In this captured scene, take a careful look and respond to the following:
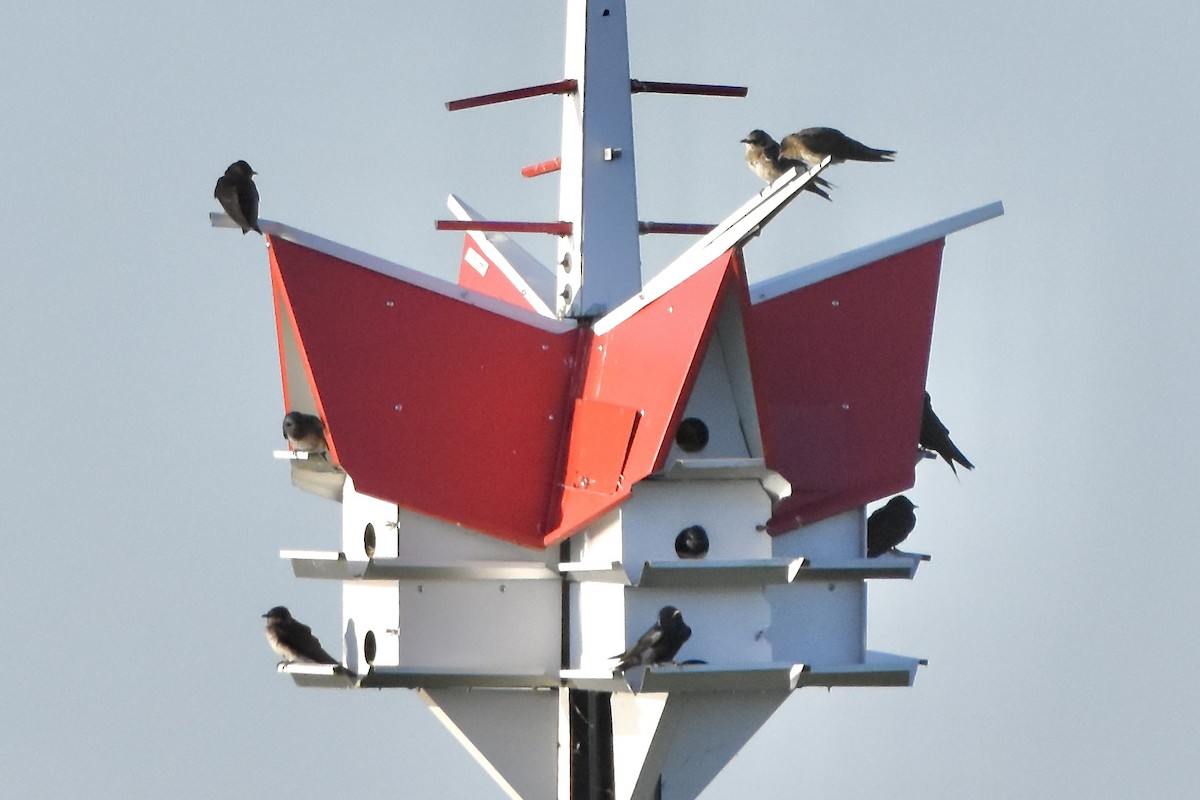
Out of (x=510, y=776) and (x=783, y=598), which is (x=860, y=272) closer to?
(x=783, y=598)

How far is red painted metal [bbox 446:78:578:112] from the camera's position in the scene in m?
26.1

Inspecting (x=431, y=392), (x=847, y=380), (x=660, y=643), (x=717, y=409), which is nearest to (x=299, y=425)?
(x=431, y=392)

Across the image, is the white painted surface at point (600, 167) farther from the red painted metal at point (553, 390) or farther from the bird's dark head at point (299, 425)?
the bird's dark head at point (299, 425)

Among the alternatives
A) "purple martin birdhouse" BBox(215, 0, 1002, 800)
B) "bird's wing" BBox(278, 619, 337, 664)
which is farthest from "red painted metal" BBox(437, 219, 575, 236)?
"bird's wing" BBox(278, 619, 337, 664)

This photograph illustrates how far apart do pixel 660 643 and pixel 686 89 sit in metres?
4.50

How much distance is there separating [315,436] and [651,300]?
7.85 ft

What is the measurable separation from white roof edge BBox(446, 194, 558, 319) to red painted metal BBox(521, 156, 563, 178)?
18.8 inches

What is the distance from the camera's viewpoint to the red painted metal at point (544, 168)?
2675 cm

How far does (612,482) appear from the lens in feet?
79.8

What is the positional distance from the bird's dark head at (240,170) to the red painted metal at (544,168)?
7.84ft

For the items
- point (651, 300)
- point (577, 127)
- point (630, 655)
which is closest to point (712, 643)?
point (630, 655)

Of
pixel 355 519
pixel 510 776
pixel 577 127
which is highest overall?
pixel 577 127

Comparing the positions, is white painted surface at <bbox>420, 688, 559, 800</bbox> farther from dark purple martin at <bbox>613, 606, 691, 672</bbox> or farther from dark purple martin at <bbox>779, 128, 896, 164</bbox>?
dark purple martin at <bbox>779, 128, 896, 164</bbox>

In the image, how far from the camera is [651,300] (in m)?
24.6
